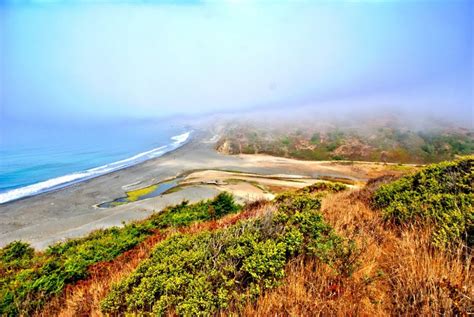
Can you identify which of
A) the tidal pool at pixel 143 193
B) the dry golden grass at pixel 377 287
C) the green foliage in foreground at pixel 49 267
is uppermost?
the dry golden grass at pixel 377 287

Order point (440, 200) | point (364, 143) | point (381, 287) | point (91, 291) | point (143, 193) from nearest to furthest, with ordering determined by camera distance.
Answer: point (381, 287) → point (91, 291) → point (440, 200) → point (143, 193) → point (364, 143)

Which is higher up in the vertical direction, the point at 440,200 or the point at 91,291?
the point at 440,200

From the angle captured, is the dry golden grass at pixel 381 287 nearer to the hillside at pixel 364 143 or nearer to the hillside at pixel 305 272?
the hillside at pixel 305 272

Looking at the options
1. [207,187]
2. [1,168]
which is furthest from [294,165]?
[1,168]

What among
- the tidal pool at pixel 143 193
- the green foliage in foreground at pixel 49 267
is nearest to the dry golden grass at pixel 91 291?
the green foliage in foreground at pixel 49 267

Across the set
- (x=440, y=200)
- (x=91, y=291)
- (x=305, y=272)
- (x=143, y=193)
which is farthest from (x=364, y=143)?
(x=91, y=291)

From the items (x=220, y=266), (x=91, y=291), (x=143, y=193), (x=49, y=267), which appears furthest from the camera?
(x=143, y=193)

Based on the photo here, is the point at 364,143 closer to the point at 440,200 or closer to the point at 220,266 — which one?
the point at 440,200
